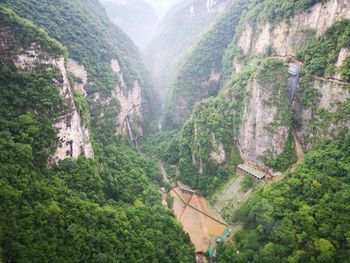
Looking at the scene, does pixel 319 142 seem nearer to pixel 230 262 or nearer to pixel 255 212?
pixel 255 212

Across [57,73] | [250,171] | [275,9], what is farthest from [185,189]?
[275,9]

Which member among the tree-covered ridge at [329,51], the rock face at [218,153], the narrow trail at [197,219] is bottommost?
the narrow trail at [197,219]

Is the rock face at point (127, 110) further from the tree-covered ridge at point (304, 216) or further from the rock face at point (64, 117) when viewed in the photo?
the tree-covered ridge at point (304, 216)

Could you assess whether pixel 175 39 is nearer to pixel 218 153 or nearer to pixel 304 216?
pixel 218 153

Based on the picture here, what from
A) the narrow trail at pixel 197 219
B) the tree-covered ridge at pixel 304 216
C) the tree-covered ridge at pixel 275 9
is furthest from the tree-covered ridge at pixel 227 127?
the tree-covered ridge at pixel 275 9

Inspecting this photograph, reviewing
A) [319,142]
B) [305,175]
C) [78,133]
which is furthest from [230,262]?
[78,133]

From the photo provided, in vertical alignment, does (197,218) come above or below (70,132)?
below
